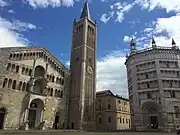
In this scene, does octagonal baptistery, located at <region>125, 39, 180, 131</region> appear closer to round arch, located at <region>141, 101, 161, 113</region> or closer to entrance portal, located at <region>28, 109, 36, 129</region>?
round arch, located at <region>141, 101, 161, 113</region>

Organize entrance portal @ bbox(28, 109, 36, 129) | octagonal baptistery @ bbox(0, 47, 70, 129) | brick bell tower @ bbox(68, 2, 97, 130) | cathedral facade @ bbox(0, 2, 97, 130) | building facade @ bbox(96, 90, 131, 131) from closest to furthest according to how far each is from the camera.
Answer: octagonal baptistery @ bbox(0, 47, 70, 129), cathedral facade @ bbox(0, 2, 97, 130), entrance portal @ bbox(28, 109, 36, 129), brick bell tower @ bbox(68, 2, 97, 130), building facade @ bbox(96, 90, 131, 131)

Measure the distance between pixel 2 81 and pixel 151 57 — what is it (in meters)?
35.4

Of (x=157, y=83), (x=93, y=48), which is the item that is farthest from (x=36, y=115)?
(x=157, y=83)

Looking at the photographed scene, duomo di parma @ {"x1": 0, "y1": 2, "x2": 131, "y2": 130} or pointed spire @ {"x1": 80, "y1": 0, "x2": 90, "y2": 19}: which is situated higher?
pointed spire @ {"x1": 80, "y1": 0, "x2": 90, "y2": 19}

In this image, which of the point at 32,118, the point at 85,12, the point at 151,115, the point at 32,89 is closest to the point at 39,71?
the point at 32,89

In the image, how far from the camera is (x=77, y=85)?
4456 centimetres

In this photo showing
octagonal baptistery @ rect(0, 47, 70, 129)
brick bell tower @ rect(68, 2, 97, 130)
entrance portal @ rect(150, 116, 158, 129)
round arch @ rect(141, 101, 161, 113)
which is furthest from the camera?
round arch @ rect(141, 101, 161, 113)

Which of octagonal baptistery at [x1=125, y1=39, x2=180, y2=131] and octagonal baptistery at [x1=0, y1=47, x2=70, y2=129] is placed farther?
octagonal baptistery at [x1=125, y1=39, x2=180, y2=131]

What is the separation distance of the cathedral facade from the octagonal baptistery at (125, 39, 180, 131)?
37.3ft

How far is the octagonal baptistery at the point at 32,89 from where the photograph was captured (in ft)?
110

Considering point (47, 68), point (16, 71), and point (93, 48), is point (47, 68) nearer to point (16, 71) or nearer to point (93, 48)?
point (16, 71)

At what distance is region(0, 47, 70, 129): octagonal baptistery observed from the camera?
110ft

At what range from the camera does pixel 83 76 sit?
44406 millimetres

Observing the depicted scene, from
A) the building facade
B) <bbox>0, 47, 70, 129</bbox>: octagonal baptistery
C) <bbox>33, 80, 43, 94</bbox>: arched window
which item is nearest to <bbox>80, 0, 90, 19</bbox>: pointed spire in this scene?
<bbox>0, 47, 70, 129</bbox>: octagonal baptistery
